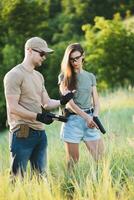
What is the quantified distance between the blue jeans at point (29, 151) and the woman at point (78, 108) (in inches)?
15.9

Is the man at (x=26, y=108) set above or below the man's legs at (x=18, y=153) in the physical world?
above

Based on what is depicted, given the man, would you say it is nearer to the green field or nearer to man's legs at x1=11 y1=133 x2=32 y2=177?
man's legs at x1=11 y1=133 x2=32 y2=177

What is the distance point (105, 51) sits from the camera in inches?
971

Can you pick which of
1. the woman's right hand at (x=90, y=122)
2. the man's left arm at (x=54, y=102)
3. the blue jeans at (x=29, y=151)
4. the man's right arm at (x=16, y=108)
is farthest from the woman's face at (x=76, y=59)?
the man's right arm at (x=16, y=108)

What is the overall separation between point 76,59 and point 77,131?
78cm

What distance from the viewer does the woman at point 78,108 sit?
22.0 feet

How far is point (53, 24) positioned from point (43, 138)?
37.7 m

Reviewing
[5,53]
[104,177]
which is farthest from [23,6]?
[104,177]

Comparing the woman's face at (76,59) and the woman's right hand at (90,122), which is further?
the woman's face at (76,59)

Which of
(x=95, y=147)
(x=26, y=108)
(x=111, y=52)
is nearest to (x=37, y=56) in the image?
(x=26, y=108)

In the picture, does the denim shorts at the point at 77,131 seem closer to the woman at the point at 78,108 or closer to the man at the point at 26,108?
the woman at the point at 78,108

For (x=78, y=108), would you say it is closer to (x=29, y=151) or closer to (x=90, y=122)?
(x=90, y=122)

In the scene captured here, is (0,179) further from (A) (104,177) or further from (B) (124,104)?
(B) (124,104)

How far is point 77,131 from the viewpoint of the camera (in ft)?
22.0
